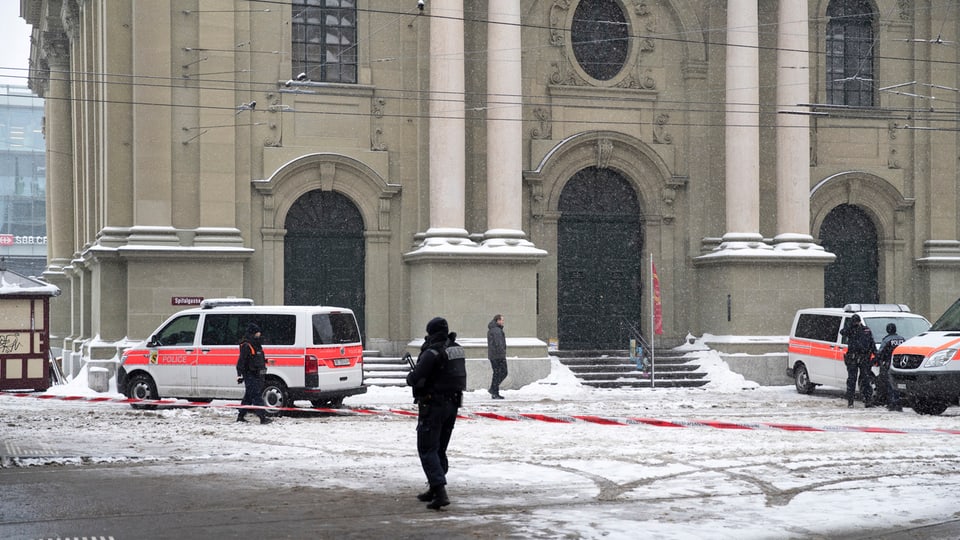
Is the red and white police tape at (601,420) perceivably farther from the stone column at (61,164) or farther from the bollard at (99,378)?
the stone column at (61,164)

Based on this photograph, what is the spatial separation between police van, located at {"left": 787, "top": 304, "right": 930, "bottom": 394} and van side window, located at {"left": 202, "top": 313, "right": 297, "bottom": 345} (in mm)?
11012

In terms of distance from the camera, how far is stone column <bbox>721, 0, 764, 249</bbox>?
99.9ft

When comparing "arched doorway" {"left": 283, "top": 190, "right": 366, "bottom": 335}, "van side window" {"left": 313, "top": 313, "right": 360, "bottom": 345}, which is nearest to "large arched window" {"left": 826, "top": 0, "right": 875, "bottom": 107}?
"arched doorway" {"left": 283, "top": 190, "right": 366, "bottom": 335}

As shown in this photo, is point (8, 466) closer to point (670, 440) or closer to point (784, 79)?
point (670, 440)

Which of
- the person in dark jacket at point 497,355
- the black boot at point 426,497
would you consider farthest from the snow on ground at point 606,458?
the person in dark jacket at point 497,355

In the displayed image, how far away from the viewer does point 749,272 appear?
98.8ft

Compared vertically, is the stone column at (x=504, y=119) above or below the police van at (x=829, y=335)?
above

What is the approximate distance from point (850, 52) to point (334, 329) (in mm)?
18084

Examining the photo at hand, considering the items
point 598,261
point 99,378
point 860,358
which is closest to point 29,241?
point 99,378

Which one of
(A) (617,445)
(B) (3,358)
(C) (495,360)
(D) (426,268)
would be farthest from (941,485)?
(B) (3,358)

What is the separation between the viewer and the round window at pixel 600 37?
31.2 metres

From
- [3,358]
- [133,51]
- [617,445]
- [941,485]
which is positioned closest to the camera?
[941,485]

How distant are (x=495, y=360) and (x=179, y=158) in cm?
838

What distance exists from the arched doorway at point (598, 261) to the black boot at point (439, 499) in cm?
2021
